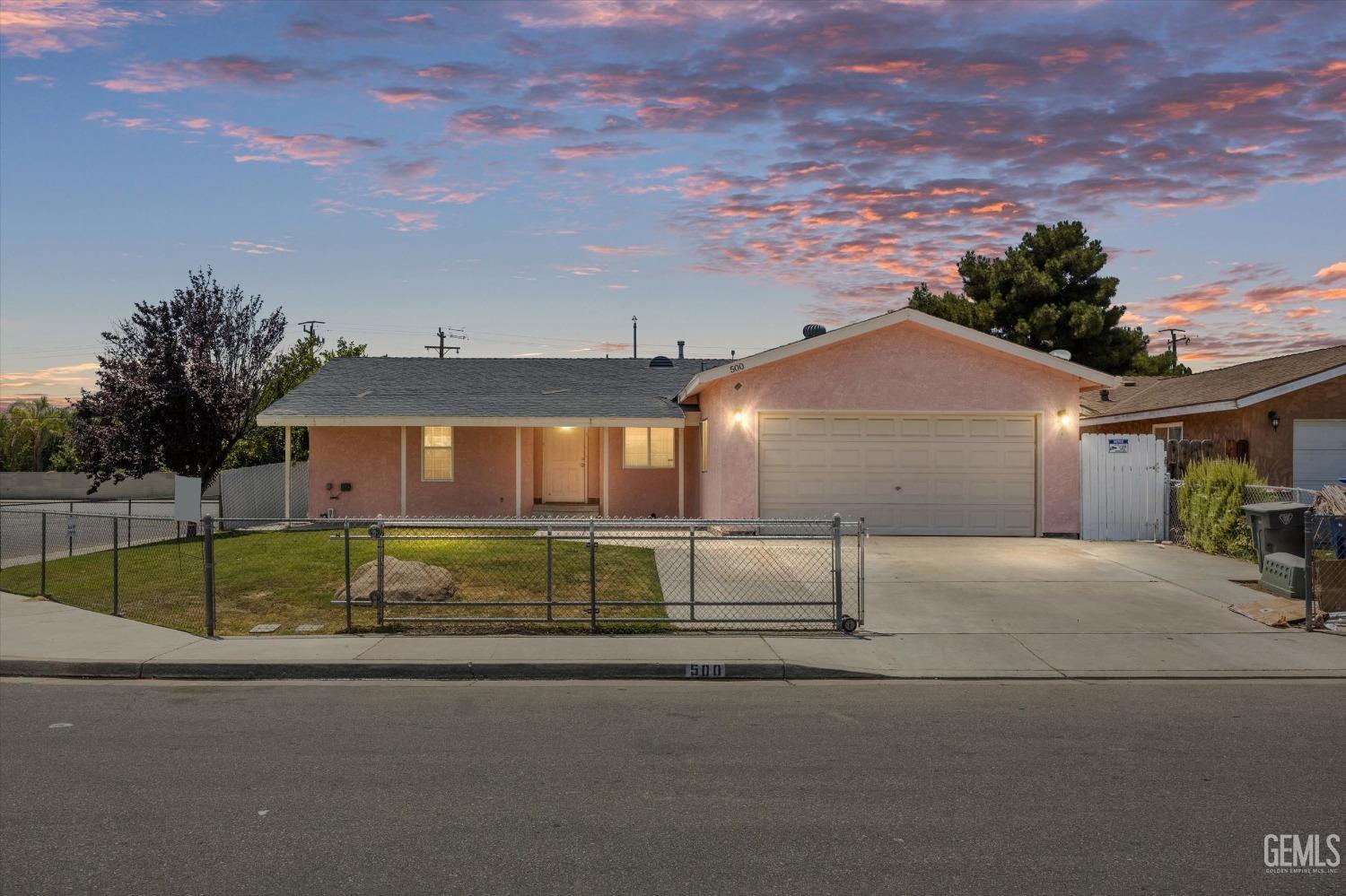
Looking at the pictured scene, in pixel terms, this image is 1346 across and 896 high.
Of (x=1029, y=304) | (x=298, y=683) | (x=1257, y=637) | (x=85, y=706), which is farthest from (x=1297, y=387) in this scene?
(x=1029, y=304)

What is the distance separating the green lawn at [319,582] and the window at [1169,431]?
47.4 feet

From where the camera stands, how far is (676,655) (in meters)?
10.2

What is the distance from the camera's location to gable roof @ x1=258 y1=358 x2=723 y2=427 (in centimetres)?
2375

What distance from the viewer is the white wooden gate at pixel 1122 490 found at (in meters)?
19.4

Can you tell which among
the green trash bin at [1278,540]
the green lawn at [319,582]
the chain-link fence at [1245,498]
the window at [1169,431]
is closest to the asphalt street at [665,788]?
the green lawn at [319,582]

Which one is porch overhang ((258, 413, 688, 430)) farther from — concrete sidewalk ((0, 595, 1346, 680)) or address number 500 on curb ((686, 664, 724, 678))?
address number 500 on curb ((686, 664, 724, 678))

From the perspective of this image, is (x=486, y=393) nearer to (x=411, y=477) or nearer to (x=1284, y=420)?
(x=411, y=477)

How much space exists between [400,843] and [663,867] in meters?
1.41

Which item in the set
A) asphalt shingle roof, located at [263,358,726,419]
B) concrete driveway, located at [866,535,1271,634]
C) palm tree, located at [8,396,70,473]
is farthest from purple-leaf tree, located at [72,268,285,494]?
palm tree, located at [8,396,70,473]

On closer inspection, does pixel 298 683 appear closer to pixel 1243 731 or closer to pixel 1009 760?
pixel 1009 760

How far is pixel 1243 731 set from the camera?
7.72 metres

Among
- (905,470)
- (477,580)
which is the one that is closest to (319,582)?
(477,580)

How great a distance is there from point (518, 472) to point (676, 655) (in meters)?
14.5

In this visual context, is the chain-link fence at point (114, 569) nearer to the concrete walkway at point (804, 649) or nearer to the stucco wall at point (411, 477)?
the concrete walkway at point (804, 649)
